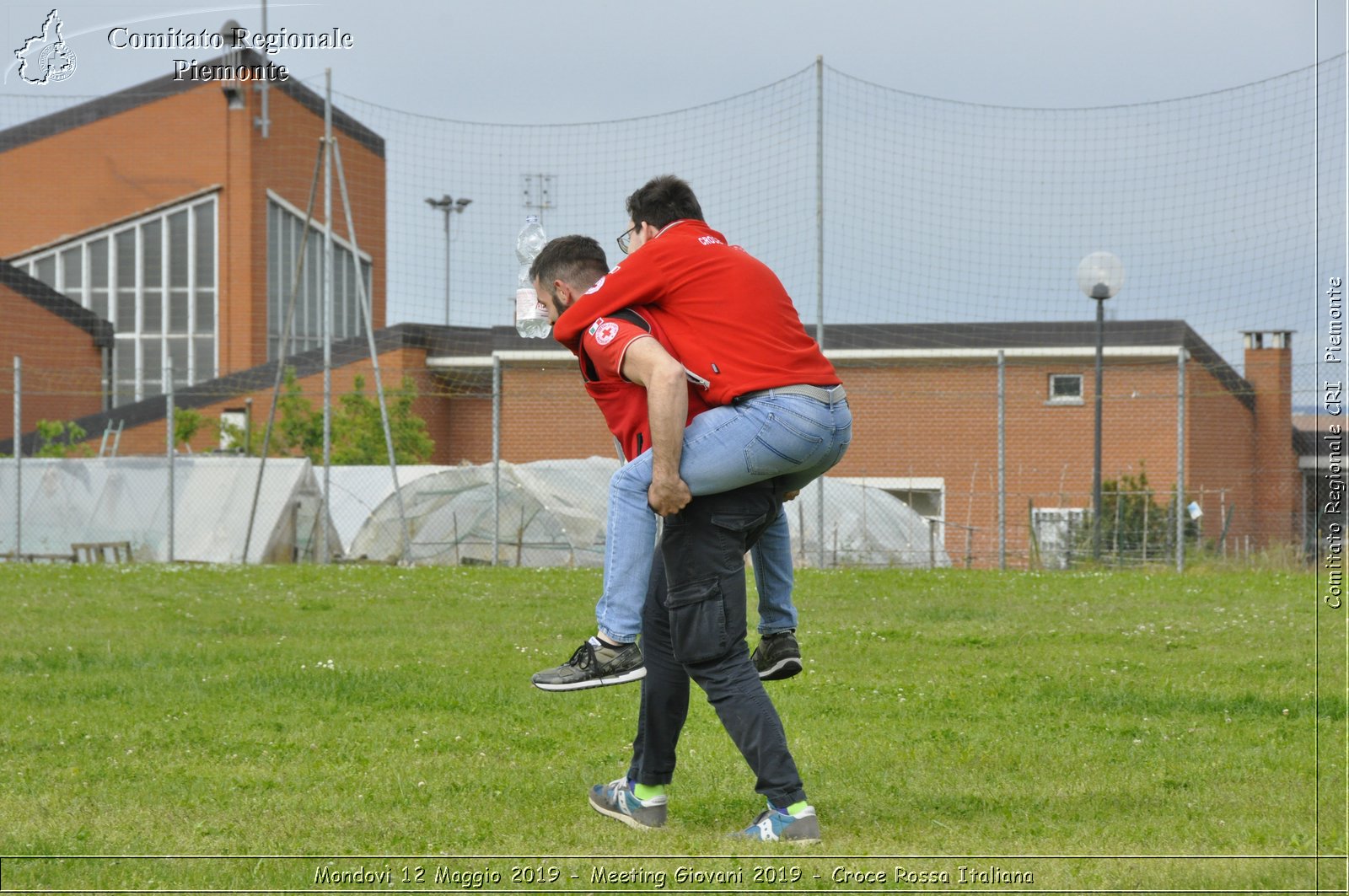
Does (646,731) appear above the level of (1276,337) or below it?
below

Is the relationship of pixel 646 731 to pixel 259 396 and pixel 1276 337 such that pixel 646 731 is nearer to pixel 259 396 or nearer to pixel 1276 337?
pixel 1276 337

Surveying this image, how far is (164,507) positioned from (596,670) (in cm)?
1585

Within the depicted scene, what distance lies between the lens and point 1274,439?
61.6 ft

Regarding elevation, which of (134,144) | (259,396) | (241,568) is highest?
(134,144)

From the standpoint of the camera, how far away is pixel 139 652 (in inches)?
319

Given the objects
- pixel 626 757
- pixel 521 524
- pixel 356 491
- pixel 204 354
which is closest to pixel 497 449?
pixel 521 524

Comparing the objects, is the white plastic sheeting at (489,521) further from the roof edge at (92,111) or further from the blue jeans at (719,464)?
the roof edge at (92,111)

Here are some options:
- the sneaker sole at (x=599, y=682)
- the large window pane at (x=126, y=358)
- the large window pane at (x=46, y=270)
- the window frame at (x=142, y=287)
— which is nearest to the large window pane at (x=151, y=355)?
the window frame at (x=142, y=287)

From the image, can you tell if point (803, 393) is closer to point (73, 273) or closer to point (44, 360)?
point (44, 360)

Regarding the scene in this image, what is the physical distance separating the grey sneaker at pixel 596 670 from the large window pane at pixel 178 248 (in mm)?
30018

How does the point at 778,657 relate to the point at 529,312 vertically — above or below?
below

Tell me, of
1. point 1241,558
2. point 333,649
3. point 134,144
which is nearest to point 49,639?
point 333,649

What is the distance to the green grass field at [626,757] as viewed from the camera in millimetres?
3549

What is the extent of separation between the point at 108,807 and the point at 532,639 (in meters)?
4.65
